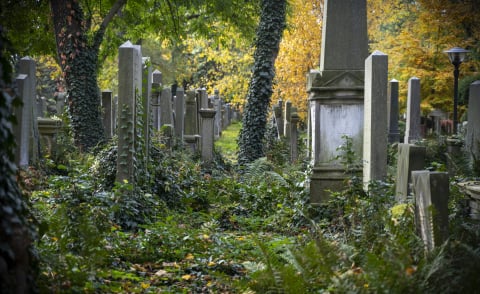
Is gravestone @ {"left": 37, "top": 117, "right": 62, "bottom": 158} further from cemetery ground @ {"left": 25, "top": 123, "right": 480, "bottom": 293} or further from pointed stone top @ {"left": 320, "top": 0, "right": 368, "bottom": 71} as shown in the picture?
pointed stone top @ {"left": 320, "top": 0, "right": 368, "bottom": 71}

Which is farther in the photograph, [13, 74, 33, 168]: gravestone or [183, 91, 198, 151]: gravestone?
[183, 91, 198, 151]: gravestone

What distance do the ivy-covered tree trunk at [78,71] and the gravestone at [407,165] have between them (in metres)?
10.6

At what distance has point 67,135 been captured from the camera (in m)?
16.5

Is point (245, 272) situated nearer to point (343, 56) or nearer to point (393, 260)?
point (393, 260)

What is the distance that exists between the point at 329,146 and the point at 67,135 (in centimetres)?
922

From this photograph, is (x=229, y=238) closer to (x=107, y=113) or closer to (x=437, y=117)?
(x=107, y=113)

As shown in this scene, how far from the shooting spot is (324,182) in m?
9.32

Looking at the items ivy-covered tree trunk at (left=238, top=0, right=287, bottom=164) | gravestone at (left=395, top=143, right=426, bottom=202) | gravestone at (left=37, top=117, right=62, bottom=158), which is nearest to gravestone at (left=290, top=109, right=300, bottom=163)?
ivy-covered tree trunk at (left=238, top=0, right=287, bottom=164)

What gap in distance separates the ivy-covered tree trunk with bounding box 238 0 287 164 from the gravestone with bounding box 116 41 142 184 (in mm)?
8463

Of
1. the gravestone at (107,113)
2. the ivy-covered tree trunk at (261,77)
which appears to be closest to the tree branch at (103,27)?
the gravestone at (107,113)

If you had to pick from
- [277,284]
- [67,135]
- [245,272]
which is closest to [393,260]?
[277,284]

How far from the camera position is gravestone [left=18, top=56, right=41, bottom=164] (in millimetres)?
10312

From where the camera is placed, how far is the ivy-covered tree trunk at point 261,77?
1672 cm

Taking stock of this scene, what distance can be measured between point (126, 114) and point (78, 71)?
7.76 meters
